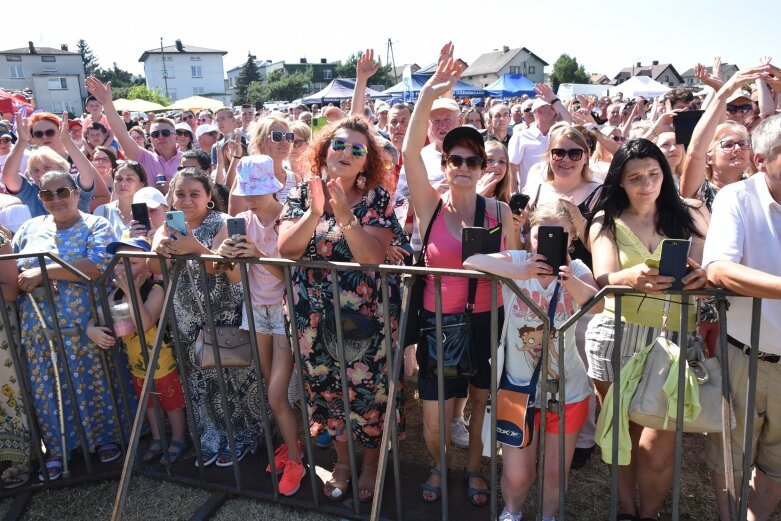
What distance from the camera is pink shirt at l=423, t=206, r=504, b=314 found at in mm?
2771

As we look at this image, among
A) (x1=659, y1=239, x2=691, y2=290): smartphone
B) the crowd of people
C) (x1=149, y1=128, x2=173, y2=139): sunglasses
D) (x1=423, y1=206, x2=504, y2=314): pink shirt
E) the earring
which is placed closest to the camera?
(x1=659, y1=239, x2=691, y2=290): smartphone

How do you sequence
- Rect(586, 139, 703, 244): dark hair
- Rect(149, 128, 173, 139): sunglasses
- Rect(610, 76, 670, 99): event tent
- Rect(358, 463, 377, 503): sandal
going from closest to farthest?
Rect(586, 139, 703, 244): dark hair, Rect(358, 463, 377, 503): sandal, Rect(149, 128, 173, 139): sunglasses, Rect(610, 76, 670, 99): event tent

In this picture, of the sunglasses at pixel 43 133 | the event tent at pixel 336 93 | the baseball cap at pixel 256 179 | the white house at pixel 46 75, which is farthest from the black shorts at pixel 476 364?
the white house at pixel 46 75

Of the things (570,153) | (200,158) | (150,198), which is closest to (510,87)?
(200,158)

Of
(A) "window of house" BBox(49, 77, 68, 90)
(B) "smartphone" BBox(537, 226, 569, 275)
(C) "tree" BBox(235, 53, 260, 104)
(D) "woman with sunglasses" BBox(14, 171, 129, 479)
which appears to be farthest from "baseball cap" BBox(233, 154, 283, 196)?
(C) "tree" BBox(235, 53, 260, 104)

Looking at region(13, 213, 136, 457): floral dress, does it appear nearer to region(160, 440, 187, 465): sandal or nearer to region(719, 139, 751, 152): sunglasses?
region(160, 440, 187, 465): sandal

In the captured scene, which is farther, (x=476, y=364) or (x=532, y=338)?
(x=476, y=364)

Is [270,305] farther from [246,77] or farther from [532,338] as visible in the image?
[246,77]

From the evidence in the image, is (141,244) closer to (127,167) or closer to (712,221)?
(127,167)

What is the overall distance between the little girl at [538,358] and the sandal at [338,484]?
916 millimetres

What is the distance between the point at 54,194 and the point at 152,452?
5.78 feet

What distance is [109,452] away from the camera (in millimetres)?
3600

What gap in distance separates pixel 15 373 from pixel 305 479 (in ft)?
6.29

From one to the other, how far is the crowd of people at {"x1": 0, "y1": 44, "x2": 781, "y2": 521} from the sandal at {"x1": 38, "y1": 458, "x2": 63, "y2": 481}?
14 mm
